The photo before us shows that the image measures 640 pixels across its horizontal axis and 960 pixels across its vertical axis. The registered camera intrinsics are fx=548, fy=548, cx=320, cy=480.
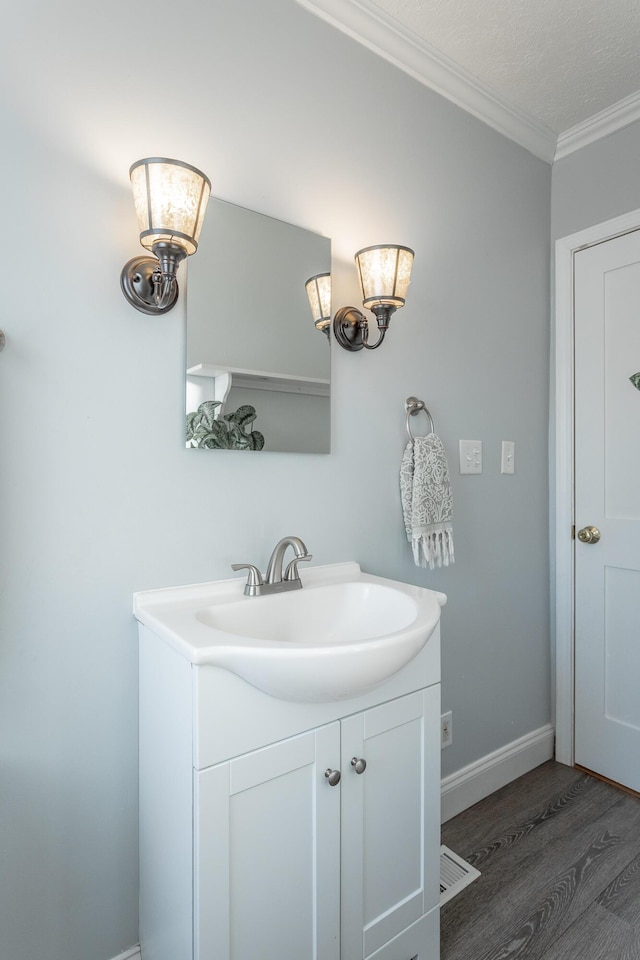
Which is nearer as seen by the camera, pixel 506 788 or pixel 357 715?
pixel 357 715

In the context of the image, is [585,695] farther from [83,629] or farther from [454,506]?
[83,629]

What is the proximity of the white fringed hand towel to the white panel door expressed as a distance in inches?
30.4

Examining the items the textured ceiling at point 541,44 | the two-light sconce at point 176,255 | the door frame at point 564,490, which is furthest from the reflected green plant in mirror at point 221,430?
the door frame at point 564,490

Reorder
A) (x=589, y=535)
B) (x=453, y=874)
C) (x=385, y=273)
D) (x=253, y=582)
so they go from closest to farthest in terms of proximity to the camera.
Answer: (x=253, y=582)
(x=385, y=273)
(x=453, y=874)
(x=589, y=535)

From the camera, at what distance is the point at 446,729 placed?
180 cm

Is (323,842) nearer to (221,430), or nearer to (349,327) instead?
(221,430)

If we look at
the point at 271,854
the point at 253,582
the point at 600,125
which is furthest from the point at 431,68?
the point at 271,854

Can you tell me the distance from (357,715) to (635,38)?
211 centimetres

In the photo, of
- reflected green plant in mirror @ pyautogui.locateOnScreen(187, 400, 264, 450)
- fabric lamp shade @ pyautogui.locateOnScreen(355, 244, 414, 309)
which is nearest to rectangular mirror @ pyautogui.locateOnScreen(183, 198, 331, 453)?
reflected green plant in mirror @ pyautogui.locateOnScreen(187, 400, 264, 450)

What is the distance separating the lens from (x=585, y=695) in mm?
2133

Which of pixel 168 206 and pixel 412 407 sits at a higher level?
pixel 168 206

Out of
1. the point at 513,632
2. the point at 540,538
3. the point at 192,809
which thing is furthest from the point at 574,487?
the point at 192,809

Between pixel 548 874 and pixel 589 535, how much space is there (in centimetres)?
113

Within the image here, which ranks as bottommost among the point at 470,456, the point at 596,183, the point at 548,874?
the point at 548,874
